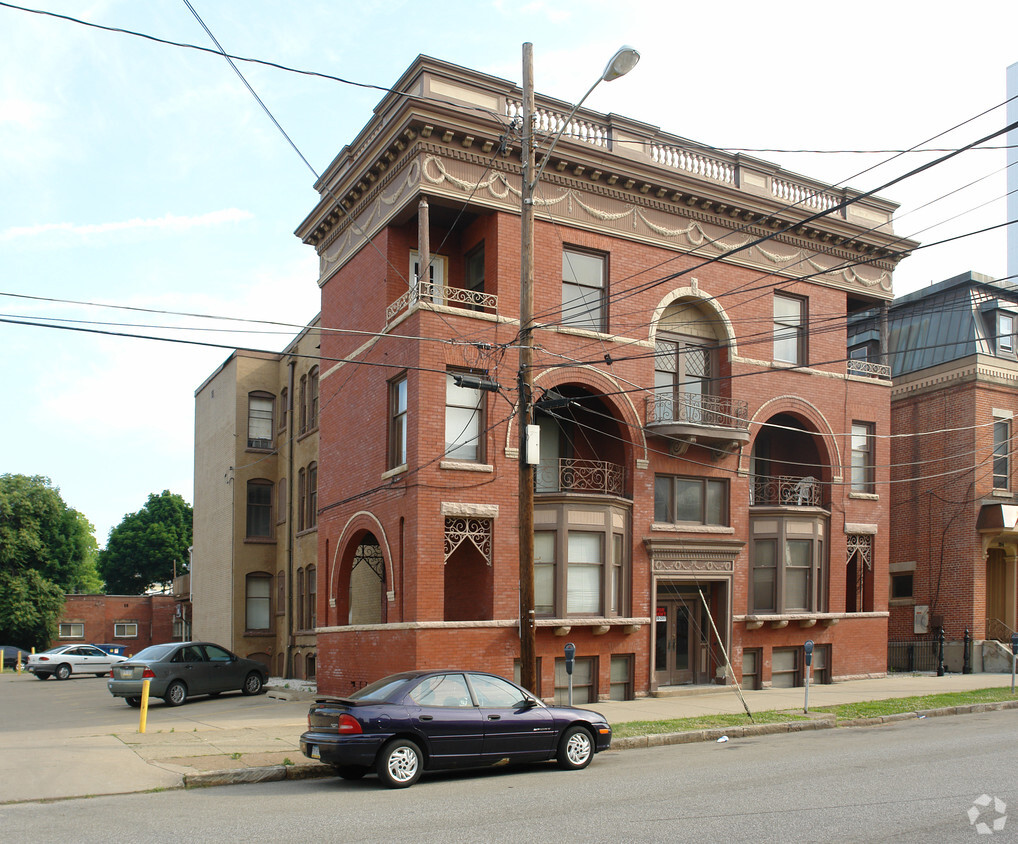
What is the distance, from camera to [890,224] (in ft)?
93.7

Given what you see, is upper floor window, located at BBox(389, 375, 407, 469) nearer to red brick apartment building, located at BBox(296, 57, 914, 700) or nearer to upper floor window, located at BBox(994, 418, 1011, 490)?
red brick apartment building, located at BBox(296, 57, 914, 700)

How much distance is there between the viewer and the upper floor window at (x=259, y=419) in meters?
37.8

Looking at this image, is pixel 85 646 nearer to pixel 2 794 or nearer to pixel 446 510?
pixel 446 510

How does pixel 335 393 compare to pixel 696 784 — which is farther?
pixel 335 393

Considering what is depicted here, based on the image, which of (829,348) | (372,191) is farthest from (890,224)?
(372,191)

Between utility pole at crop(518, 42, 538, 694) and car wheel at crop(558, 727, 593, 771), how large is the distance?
7.17 feet

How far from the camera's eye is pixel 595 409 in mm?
24391

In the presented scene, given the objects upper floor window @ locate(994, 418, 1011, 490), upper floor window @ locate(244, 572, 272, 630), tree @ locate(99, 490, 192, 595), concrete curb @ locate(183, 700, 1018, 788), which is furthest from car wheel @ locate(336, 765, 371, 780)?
tree @ locate(99, 490, 192, 595)

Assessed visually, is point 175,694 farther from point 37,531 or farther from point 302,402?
point 37,531

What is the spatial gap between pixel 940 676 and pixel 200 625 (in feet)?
90.7

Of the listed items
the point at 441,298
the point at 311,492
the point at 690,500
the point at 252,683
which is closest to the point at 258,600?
the point at 311,492

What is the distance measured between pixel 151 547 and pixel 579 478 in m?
64.1

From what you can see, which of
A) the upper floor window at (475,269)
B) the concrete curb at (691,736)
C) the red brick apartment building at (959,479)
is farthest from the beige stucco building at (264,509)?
the red brick apartment building at (959,479)

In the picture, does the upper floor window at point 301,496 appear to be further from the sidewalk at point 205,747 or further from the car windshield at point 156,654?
the sidewalk at point 205,747
